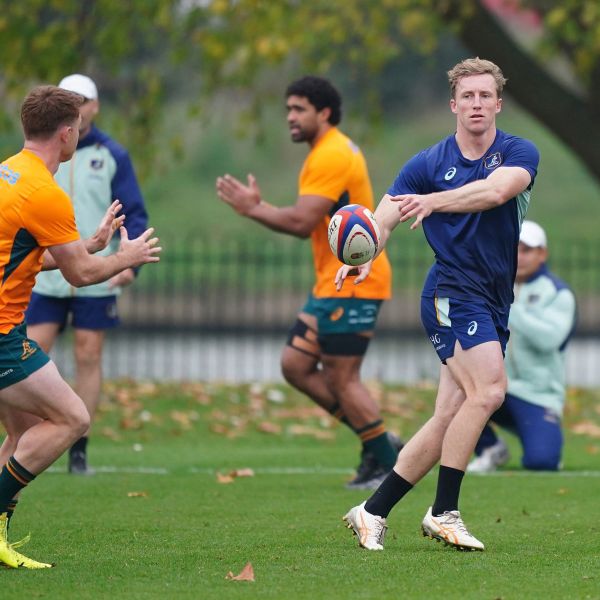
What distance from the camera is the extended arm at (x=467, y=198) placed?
608 centimetres

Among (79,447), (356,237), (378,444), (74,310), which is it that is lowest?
(79,447)

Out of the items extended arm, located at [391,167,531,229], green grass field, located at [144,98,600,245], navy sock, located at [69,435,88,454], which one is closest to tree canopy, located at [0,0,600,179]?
navy sock, located at [69,435,88,454]

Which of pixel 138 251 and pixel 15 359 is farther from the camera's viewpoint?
pixel 138 251

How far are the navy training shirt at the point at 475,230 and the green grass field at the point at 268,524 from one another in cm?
119

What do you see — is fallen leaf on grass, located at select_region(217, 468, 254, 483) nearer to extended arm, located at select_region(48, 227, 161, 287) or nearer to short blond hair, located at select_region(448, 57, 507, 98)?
extended arm, located at select_region(48, 227, 161, 287)

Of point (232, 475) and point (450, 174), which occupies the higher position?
point (450, 174)

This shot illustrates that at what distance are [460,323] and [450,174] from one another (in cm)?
69

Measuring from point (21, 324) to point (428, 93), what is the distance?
41196 mm

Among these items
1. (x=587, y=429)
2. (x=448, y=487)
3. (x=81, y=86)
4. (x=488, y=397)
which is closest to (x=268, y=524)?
(x=448, y=487)

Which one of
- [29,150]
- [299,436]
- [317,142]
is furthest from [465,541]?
[299,436]

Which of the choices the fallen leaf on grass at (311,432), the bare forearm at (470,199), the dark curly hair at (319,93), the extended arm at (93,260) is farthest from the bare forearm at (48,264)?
the fallen leaf on grass at (311,432)

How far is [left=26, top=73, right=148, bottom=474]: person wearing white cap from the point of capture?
9008mm

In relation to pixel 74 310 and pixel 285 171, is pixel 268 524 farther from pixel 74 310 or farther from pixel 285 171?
pixel 285 171

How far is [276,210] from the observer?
342 inches
